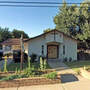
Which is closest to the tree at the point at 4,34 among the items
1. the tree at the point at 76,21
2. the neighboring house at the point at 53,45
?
the tree at the point at 76,21

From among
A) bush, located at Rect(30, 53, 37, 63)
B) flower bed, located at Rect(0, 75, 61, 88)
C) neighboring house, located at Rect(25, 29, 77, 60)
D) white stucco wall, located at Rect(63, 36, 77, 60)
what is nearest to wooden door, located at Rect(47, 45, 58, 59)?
neighboring house, located at Rect(25, 29, 77, 60)

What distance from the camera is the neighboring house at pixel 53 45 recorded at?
16.9 metres

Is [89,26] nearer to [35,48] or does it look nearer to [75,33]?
[75,33]

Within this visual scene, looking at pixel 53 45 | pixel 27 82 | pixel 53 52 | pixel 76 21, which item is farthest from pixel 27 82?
pixel 76 21

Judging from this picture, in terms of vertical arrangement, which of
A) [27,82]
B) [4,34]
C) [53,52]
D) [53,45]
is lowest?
[27,82]

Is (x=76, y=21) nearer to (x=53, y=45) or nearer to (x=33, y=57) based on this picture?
(x=53, y=45)

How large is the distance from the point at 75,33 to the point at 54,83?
20.0 metres

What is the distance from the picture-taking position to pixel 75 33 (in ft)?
81.7

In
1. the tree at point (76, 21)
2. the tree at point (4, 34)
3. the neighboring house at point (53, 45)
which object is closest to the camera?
the neighboring house at point (53, 45)

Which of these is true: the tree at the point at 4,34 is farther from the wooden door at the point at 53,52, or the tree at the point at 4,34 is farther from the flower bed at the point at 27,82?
the flower bed at the point at 27,82

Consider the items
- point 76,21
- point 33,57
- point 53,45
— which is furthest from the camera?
point 76,21

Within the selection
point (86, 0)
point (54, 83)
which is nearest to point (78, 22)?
point (86, 0)

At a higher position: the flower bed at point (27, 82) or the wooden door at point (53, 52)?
the wooden door at point (53, 52)

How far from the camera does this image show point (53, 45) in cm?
1809
